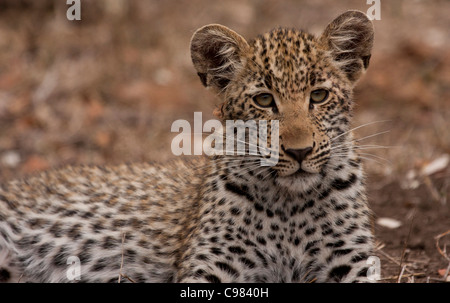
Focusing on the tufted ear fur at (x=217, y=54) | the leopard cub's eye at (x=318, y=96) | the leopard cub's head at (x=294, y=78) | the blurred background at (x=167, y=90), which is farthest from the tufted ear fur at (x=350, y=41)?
the blurred background at (x=167, y=90)

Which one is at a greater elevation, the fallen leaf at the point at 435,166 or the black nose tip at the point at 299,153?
the black nose tip at the point at 299,153

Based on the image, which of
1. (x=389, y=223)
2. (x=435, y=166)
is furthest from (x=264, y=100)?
(x=435, y=166)

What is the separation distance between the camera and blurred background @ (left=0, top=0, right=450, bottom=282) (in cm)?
802

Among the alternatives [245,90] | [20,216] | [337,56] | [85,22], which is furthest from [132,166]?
[85,22]

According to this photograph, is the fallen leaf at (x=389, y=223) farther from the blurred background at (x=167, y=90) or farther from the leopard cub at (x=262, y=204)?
the leopard cub at (x=262, y=204)

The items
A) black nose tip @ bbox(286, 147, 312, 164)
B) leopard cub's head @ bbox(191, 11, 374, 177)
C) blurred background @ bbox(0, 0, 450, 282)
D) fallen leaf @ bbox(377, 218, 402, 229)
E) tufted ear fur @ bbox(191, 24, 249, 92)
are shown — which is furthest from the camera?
blurred background @ bbox(0, 0, 450, 282)

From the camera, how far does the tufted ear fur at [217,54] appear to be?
5570 mm

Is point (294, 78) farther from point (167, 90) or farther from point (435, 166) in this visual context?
point (167, 90)

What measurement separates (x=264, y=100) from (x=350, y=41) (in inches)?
40.8

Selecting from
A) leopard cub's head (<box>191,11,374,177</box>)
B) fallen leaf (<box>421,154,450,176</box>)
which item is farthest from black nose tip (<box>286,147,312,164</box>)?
fallen leaf (<box>421,154,450,176</box>)

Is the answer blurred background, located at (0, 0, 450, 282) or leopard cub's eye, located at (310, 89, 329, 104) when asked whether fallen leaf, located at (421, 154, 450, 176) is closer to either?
blurred background, located at (0, 0, 450, 282)

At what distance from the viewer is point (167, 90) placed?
12.3 metres

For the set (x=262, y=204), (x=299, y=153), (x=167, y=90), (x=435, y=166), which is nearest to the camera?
(x=299, y=153)

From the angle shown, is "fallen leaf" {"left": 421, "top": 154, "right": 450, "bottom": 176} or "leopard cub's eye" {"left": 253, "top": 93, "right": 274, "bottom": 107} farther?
"fallen leaf" {"left": 421, "top": 154, "right": 450, "bottom": 176}
